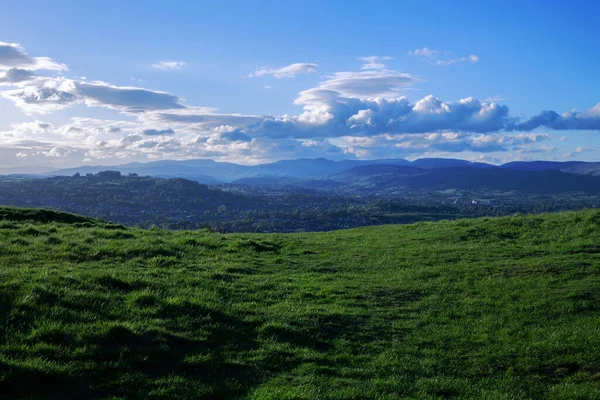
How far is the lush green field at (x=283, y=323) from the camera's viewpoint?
9.30 meters

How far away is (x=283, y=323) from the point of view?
13008 millimetres

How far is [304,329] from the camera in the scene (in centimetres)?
1292

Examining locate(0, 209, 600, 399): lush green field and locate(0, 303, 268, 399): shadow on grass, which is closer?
locate(0, 303, 268, 399): shadow on grass

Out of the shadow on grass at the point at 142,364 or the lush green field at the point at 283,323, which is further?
the lush green field at the point at 283,323

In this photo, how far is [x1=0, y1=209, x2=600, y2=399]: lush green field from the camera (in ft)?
30.5

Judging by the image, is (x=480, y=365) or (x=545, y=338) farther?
(x=545, y=338)

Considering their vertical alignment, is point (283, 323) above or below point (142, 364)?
below

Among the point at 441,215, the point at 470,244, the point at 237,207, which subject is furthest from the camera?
the point at 237,207

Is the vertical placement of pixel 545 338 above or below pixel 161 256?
below

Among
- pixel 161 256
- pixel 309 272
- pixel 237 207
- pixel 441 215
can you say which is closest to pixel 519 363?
pixel 309 272

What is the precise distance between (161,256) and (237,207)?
148 meters

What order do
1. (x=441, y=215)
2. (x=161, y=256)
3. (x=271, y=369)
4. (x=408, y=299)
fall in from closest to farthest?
(x=271, y=369)
(x=408, y=299)
(x=161, y=256)
(x=441, y=215)

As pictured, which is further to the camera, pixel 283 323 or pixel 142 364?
pixel 283 323

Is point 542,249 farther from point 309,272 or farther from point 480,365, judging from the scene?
point 480,365
